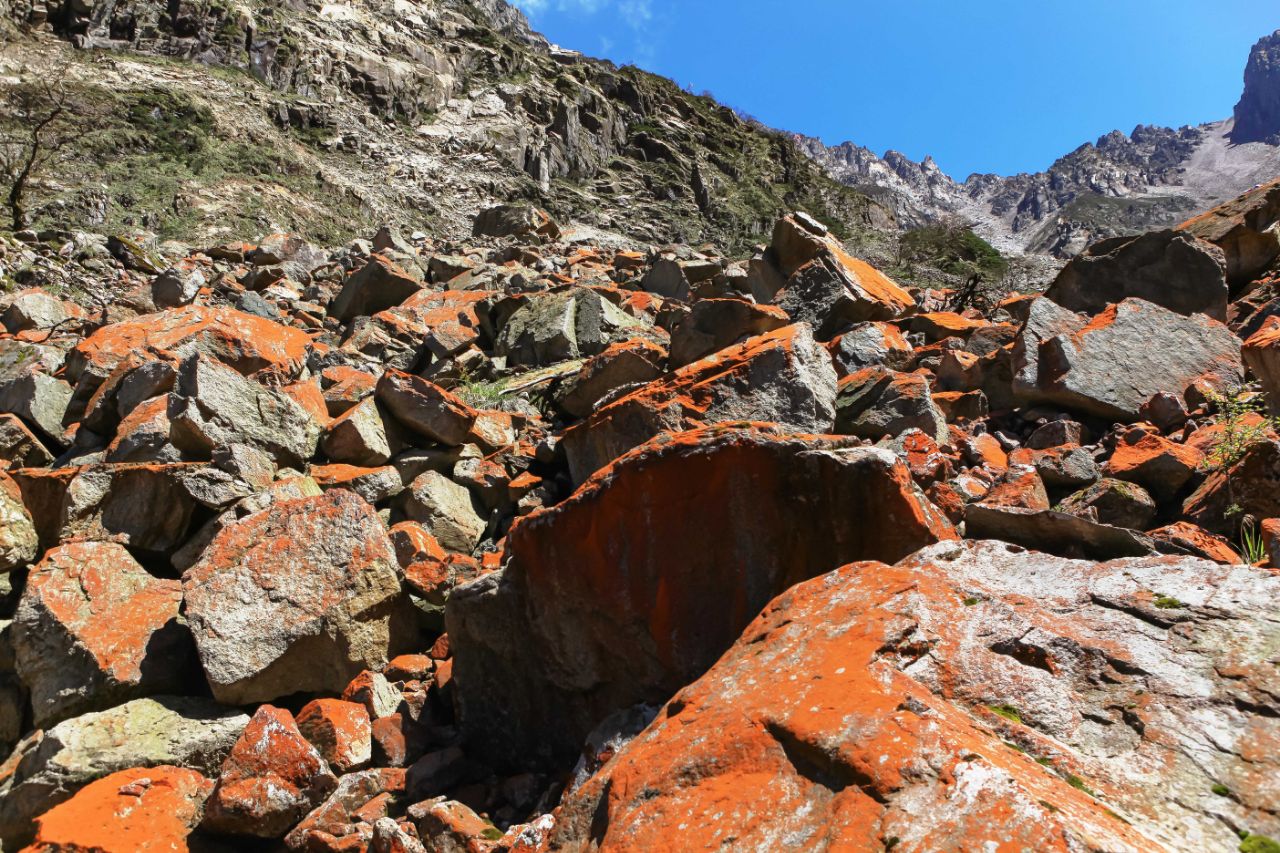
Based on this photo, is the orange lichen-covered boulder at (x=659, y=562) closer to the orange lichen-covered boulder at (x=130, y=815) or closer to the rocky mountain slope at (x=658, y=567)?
the rocky mountain slope at (x=658, y=567)

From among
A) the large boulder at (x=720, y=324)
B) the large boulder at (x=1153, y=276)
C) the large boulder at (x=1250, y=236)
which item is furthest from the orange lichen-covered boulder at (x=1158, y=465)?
the large boulder at (x=1250, y=236)

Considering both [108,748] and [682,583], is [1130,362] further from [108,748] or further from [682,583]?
[108,748]

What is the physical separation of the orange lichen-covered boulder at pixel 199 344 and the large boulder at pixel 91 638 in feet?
9.28

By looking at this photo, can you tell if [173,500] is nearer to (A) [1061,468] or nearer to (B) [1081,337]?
(A) [1061,468]

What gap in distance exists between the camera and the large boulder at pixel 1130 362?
5.83 meters

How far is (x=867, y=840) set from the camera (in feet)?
5.87

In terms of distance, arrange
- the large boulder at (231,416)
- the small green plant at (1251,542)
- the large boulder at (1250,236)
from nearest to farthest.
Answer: the small green plant at (1251,542) < the large boulder at (231,416) < the large boulder at (1250,236)

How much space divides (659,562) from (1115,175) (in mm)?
140807

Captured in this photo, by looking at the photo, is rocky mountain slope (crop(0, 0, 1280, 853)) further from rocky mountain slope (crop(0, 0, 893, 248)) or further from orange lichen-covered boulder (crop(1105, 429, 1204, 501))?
rocky mountain slope (crop(0, 0, 893, 248))

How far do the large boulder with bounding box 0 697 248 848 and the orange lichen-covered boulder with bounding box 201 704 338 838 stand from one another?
487mm

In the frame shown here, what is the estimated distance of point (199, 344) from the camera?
7512 mm

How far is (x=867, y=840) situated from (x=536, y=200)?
31443 mm

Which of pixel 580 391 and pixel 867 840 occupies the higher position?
pixel 580 391

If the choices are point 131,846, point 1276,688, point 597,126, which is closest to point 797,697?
point 1276,688
